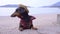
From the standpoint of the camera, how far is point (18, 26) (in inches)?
76.9

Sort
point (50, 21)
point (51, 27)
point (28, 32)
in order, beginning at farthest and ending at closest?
point (50, 21)
point (51, 27)
point (28, 32)

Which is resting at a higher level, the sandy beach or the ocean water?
the ocean water

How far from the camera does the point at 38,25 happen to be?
2.00 meters

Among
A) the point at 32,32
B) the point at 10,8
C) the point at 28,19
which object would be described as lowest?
the point at 32,32

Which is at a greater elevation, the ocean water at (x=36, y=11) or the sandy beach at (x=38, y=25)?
the ocean water at (x=36, y=11)

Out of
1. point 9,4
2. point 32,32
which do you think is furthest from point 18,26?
point 9,4

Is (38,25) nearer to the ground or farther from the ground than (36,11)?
nearer to the ground

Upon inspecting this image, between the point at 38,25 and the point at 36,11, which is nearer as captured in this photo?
the point at 38,25

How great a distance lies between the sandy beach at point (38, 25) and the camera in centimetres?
179

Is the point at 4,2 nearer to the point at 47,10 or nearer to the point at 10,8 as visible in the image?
the point at 10,8

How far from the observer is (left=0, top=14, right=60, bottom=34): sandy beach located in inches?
70.6

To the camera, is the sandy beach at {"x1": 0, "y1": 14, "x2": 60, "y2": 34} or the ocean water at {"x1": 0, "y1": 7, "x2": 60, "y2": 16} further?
the ocean water at {"x1": 0, "y1": 7, "x2": 60, "y2": 16}

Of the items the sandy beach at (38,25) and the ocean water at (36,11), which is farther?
the ocean water at (36,11)

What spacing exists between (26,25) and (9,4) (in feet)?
1.56
